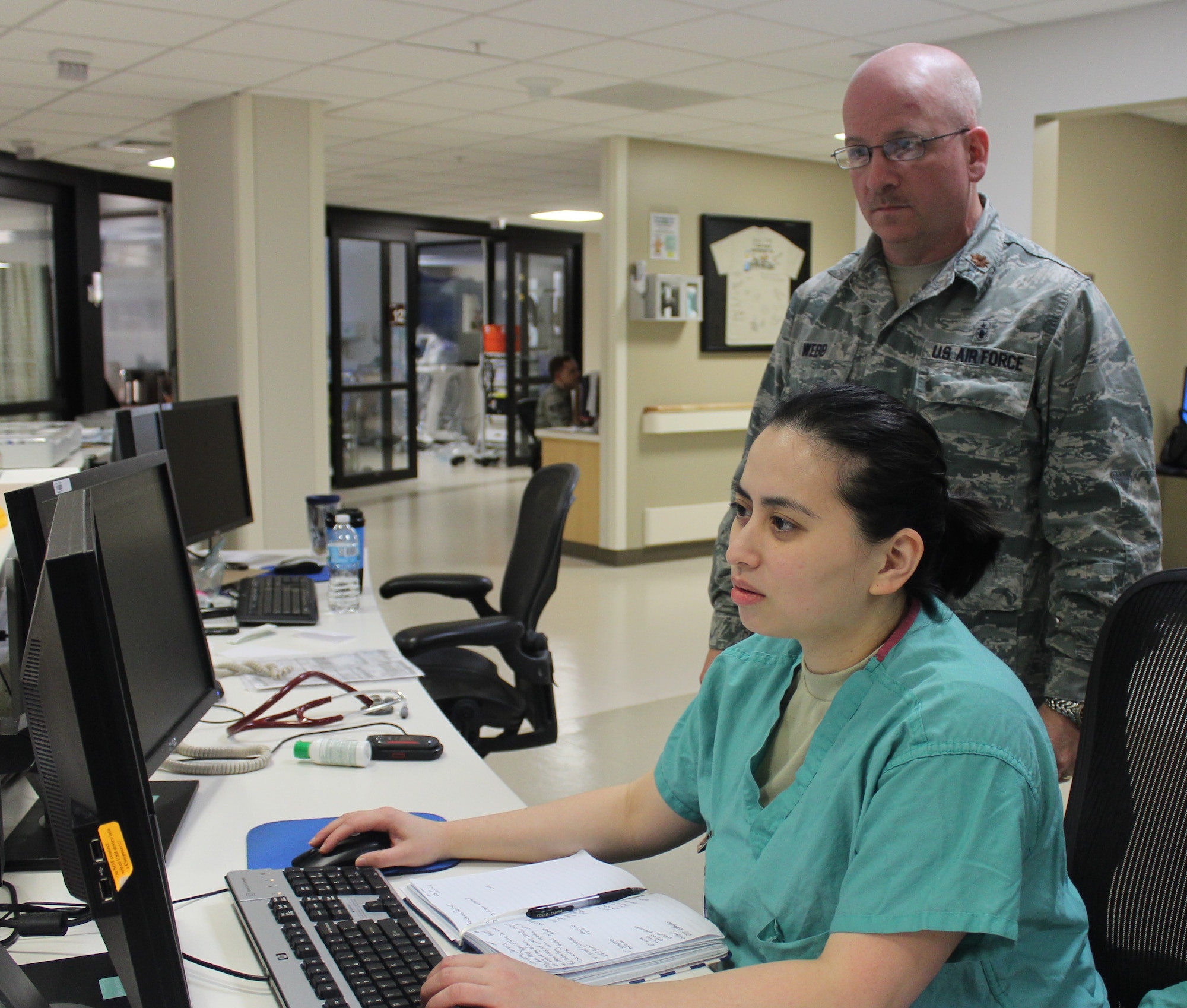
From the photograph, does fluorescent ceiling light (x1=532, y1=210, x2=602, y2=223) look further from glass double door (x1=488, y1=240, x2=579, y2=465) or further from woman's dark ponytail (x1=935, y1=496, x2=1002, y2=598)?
woman's dark ponytail (x1=935, y1=496, x2=1002, y2=598)

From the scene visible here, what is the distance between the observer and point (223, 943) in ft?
4.17

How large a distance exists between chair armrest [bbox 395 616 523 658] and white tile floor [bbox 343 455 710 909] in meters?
0.74

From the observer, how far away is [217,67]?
5168mm

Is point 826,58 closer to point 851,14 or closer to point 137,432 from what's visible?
point 851,14

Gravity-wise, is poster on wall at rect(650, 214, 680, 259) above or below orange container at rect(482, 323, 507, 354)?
above

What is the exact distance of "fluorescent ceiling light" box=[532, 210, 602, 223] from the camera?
10.5 meters

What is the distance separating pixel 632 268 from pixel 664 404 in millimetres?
896

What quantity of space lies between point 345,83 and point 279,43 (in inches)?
29.9

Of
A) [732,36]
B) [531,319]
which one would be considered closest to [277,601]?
[732,36]

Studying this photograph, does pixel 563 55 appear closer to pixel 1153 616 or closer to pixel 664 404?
pixel 664 404

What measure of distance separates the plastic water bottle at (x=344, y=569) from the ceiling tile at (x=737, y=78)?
311 centimetres

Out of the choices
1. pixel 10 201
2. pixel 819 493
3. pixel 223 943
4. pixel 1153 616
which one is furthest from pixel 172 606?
pixel 10 201

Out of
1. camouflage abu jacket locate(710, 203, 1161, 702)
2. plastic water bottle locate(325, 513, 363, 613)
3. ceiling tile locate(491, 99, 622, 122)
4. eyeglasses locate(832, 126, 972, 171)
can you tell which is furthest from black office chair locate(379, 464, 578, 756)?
ceiling tile locate(491, 99, 622, 122)

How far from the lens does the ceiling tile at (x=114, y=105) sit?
579 cm
